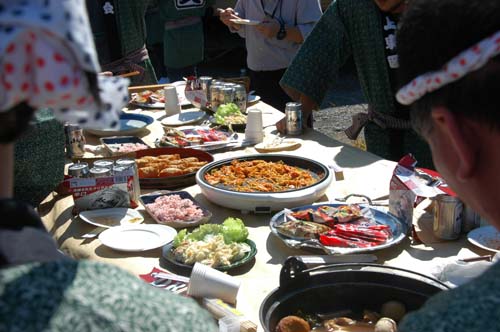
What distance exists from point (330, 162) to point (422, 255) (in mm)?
1017

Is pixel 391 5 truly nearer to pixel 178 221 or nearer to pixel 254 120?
pixel 254 120

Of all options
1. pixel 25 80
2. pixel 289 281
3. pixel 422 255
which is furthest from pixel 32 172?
pixel 25 80

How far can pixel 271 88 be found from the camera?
511 centimetres

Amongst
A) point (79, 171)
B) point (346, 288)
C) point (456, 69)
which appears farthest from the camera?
point (79, 171)

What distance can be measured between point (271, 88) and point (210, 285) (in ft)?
11.2

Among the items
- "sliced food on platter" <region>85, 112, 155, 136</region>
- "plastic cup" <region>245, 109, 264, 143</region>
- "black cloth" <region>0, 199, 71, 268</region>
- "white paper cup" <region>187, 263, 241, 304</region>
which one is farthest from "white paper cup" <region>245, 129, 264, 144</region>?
"black cloth" <region>0, 199, 71, 268</region>

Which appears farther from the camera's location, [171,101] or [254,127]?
[171,101]

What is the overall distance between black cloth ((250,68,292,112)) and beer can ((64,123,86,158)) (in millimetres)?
2102

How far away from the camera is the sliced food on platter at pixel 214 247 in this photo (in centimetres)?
203

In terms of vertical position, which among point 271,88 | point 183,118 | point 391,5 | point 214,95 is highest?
point 391,5

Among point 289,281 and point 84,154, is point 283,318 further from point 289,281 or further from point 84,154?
point 84,154

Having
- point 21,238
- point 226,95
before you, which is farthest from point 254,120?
point 21,238

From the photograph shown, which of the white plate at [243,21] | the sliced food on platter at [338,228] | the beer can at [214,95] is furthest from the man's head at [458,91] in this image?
the white plate at [243,21]

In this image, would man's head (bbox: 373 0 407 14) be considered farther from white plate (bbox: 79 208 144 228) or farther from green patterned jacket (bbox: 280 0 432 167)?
white plate (bbox: 79 208 144 228)
